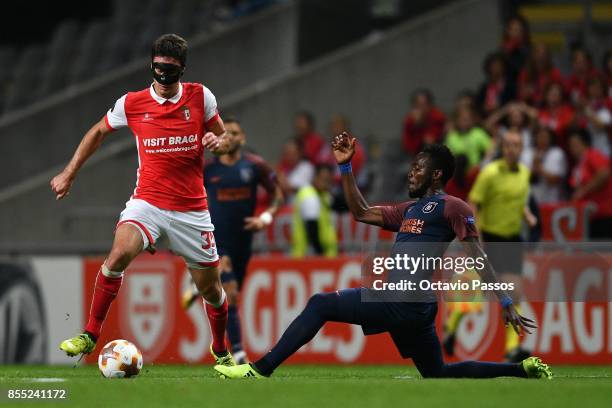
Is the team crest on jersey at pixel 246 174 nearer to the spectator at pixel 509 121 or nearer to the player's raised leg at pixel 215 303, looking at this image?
the player's raised leg at pixel 215 303

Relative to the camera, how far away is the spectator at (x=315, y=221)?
17047mm

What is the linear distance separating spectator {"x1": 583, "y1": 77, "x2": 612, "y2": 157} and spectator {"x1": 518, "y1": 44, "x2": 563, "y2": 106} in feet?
1.77

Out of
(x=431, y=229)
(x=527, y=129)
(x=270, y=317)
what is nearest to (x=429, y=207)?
(x=431, y=229)

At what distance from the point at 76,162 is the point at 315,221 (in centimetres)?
671

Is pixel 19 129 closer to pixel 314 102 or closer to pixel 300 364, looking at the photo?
pixel 314 102

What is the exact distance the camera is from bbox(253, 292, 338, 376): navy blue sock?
9805mm

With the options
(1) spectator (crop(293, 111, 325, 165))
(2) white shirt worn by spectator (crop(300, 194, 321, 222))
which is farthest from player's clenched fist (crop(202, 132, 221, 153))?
(1) spectator (crop(293, 111, 325, 165))

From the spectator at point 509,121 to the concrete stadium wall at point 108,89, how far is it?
461 centimetres

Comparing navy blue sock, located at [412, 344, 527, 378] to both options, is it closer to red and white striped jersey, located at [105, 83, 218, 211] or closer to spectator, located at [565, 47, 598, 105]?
red and white striped jersey, located at [105, 83, 218, 211]

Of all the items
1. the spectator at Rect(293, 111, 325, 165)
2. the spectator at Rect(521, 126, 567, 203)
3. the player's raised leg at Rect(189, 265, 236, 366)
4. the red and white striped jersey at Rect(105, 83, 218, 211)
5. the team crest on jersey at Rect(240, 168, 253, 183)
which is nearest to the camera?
the red and white striped jersey at Rect(105, 83, 218, 211)

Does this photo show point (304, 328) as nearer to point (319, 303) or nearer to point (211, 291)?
point (319, 303)

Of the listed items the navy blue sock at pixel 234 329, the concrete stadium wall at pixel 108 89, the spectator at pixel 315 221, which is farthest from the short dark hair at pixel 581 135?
the concrete stadium wall at pixel 108 89

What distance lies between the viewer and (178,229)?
10.8 meters

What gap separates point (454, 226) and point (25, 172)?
12815 mm
